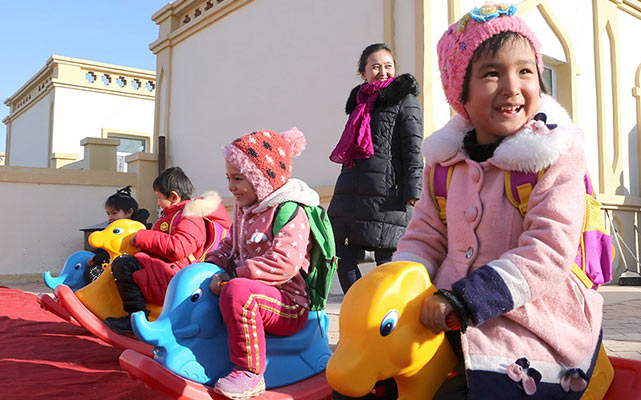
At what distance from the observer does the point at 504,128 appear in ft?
4.48

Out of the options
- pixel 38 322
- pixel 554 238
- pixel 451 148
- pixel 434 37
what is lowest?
pixel 38 322

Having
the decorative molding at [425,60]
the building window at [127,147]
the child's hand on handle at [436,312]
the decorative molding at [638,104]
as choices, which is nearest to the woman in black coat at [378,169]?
the child's hand on handle at [436,312]

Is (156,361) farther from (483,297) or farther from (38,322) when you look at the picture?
(38,322)

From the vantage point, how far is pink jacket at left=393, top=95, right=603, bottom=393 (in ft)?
3.83

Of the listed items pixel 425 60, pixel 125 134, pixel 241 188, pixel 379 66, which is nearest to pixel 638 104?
pixel 425 60

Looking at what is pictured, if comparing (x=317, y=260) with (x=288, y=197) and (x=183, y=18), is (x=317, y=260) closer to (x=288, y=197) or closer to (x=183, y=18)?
(x=288, y=197)

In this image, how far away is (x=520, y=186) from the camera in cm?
129

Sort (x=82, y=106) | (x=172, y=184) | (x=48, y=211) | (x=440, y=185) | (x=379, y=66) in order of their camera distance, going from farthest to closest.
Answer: (x=82, y=106) → (x=48, y=211) → (x=172, y=184) → (x=379, y=66) → (x=440, y=185)

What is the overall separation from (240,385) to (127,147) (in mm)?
14968

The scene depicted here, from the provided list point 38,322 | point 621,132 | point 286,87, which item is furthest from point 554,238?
point 621,132

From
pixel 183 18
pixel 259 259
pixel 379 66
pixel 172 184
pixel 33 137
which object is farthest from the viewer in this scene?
pixel 33 137

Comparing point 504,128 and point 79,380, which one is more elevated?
point 504,128

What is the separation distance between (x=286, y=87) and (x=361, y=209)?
15.5ft

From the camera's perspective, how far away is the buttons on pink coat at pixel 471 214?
1336 mm
